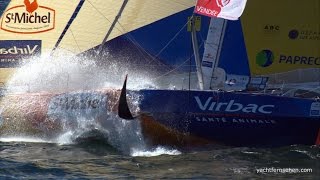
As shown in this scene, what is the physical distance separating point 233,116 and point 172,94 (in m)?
1.03

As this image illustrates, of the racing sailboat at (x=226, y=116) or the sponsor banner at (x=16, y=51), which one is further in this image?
the sponsor banner at (x=16, y=51)

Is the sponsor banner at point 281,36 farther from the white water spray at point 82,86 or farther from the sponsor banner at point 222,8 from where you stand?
the white water spray at point 82,86

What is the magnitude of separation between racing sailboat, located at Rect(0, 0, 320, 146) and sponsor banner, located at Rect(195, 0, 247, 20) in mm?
32

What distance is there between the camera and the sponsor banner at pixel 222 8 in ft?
32.8

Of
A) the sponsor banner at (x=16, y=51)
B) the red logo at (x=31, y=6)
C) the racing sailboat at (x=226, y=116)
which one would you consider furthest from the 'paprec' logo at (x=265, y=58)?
the red logo at (x=31, y=6)

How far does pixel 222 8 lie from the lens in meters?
10.2

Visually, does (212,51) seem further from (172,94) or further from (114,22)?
(114,22)

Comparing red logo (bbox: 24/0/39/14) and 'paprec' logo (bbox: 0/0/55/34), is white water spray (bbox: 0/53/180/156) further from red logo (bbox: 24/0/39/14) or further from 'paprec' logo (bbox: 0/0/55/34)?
red logo (bbox: 24/0/39/14)

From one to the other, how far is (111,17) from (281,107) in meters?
3.94

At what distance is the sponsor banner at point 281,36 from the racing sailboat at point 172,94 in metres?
0.03

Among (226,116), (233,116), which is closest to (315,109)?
(233,116)

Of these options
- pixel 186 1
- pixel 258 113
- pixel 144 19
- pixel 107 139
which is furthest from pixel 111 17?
pixel 258 113

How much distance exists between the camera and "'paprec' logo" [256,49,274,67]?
450 inches

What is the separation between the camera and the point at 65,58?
12.5 meters
